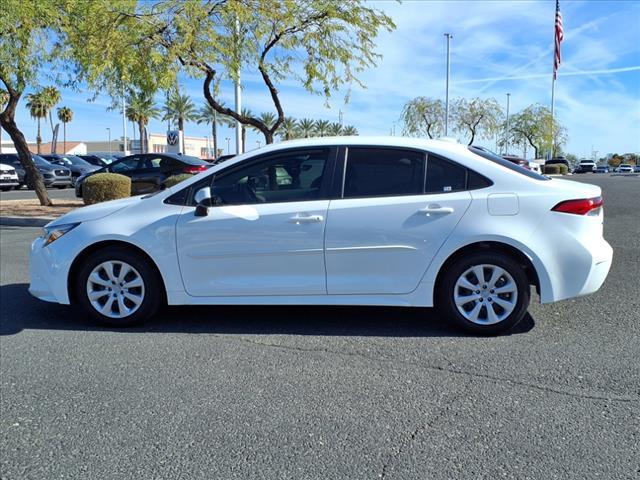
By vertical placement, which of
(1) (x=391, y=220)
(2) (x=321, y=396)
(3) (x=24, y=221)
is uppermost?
(1) (x=391, y=220)

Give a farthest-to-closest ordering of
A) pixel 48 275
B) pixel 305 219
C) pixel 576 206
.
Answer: pixel 48 275 < pixel 305 219 < pixel 576 206

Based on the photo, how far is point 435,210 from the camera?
4.49 m

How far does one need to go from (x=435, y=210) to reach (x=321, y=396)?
181 centimetres

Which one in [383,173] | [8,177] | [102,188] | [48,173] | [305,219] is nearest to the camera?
[305,219]

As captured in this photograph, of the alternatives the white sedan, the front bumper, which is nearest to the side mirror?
the white sedan

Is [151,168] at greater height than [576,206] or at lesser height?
greater

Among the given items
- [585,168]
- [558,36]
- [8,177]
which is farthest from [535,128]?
[8,177]

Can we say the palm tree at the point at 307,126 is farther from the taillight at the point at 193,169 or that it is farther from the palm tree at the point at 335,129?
the taillight at the point at 193,169

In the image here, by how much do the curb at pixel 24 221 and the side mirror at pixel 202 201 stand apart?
882 centimetres

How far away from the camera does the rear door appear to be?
450cm

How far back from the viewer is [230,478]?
8.73 feet

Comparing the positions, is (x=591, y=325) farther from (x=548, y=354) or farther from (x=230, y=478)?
(x=230, y=478)

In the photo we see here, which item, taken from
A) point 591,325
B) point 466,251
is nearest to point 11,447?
point 466,251

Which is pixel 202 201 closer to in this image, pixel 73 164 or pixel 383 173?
pixel 383 173
